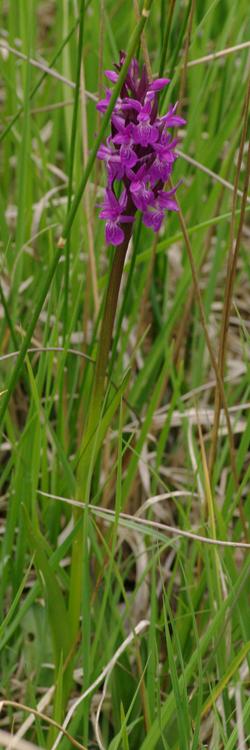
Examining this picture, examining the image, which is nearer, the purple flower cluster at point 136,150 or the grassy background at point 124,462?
the purple flower cluster at point 136,150

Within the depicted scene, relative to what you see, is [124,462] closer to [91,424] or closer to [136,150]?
[91,424]

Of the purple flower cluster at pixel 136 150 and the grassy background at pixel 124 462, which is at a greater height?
the purple flower cluster at pixel 136 150

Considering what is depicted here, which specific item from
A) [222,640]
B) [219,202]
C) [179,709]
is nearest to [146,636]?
[222,640]

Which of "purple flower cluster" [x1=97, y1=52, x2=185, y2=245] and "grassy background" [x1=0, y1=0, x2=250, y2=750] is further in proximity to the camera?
"grassy background" [x1=0, y1=0, x2=250, y2=750]

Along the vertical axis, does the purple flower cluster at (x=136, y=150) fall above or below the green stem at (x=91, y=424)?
above

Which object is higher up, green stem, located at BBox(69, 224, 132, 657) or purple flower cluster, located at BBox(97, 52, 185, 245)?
purple flower cluster, located at BBox(97, 52, 185, 245)

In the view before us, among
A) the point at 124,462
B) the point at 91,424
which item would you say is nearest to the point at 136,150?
the point at 91,424
